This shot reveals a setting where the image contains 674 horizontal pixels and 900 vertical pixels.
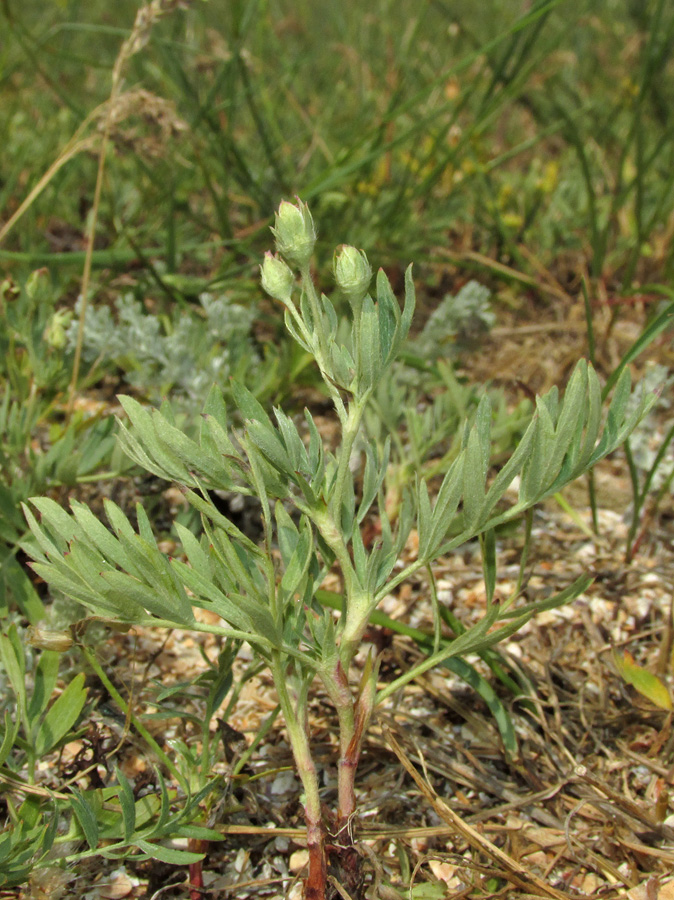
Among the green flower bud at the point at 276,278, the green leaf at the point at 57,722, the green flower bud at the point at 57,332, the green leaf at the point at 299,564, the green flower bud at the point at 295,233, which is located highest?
the green flower bud at the point at 295,233

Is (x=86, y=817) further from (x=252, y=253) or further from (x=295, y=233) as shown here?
(x=252, y=253)

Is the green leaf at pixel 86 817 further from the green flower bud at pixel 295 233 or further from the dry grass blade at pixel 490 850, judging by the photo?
the green flower bud at pixel 295 233

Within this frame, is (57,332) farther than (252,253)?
No

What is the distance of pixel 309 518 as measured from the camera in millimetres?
1051

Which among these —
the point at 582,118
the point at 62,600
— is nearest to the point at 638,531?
the point at 62,600

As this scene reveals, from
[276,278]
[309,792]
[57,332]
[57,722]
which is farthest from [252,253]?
[309,792]

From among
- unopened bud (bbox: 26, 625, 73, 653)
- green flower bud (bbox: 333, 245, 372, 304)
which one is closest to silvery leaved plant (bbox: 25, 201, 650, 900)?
green flower bud (bbox: 333, 245, 372, 304)

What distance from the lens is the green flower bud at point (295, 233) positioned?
0.97 metres

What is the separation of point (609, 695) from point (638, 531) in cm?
50

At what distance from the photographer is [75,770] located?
49.3 inches

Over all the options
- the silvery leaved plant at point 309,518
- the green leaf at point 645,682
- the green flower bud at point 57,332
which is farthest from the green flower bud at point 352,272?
the green flower bud at point 57,332

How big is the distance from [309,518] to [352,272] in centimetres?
29

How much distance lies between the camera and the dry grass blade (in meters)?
1.12

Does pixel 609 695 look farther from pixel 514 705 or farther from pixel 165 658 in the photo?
pixel 165 658
